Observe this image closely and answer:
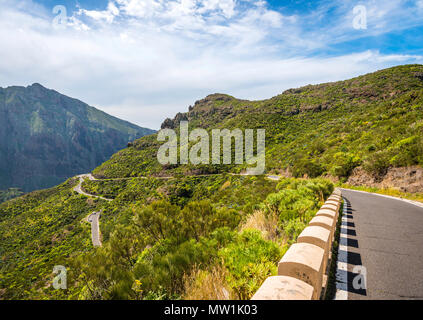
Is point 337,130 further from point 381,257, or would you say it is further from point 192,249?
point 192,249

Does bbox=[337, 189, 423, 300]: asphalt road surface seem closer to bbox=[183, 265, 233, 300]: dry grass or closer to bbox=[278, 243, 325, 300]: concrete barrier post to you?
bbox=[278, 243, 325, 300]: concrete barrier post

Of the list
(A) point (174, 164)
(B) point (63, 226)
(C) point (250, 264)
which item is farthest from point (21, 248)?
(C) point (250, 264)

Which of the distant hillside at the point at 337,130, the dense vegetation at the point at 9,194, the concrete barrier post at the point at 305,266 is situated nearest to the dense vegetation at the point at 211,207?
the distant hillside at the point at 337,130

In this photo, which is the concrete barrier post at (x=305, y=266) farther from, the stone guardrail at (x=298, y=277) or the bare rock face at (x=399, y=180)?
the bare rock face at (x=399, y=180)

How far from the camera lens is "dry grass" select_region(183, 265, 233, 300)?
2.54 meters

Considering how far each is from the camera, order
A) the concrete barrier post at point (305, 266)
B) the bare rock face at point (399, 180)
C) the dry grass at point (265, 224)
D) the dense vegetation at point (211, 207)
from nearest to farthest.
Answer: the concrete barrier post at point (305, 266) → the dense vegetation at point (211, 207) → the dry grass at point (265, 224) → the bare rock face at point (399, 180)

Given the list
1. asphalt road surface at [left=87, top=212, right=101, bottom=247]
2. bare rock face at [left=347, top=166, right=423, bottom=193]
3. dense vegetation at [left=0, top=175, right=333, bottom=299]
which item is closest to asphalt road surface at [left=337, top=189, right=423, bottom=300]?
dense vegetation at [left=0, top=175, right=333, bottom=299]

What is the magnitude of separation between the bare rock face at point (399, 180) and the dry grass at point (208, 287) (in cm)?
1309

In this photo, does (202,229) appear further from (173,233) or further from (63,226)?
(63,226)

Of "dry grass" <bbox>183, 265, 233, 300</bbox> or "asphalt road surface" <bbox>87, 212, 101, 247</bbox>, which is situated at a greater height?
"dry grass" <bbox>183, 265, 233, 300</bbox>

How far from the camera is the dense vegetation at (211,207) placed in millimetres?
3219

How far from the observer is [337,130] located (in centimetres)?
3278

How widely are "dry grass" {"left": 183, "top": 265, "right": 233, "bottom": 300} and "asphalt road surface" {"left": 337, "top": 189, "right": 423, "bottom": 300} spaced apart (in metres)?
1.51
